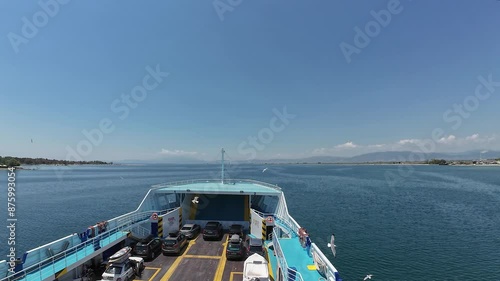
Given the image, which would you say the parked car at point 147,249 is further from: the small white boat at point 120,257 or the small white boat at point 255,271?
the small white boat at point 255,271

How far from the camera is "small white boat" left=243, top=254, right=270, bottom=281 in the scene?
11.9m

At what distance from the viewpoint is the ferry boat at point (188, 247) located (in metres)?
11.7

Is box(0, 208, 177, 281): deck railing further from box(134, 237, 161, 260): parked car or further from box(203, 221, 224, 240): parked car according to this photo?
box(203, 221, 224, 240): parked car

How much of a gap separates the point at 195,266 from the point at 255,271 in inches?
217

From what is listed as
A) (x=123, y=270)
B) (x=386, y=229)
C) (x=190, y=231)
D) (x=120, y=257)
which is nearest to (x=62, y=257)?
(x=120, y=257)

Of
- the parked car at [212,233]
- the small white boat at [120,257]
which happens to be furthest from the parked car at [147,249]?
the parked car at [212,233]

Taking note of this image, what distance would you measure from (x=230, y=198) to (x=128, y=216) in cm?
1106

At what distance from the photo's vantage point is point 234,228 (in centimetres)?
2233

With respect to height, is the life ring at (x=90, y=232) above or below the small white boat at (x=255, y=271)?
above

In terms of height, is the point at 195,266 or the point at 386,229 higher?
the point at 195,266

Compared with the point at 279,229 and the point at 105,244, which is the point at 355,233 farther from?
the point at 105,244

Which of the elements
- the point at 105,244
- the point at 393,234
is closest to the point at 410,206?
the point at 393,234

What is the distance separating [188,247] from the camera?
19.4 metres

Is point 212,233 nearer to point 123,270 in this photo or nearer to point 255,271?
point 123,270
